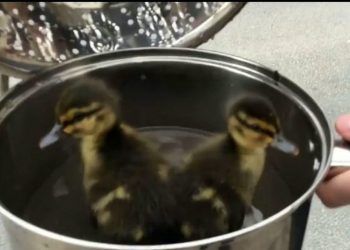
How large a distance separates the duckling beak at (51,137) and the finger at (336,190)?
0.28 metres

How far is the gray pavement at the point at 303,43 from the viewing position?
1263 mm

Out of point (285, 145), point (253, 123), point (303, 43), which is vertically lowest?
point (303, 43)

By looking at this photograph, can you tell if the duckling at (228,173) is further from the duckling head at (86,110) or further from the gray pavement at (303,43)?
the gray pavement at (303,43)

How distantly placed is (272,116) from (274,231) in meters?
0.12

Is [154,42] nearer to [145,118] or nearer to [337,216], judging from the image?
[145,118]

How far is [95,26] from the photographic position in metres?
0.93

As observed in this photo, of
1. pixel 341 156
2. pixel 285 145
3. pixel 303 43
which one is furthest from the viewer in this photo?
pixel 303 43

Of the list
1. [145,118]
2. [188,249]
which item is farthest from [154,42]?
[188,249]

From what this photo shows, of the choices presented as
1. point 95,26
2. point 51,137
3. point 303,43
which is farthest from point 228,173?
point 303,43

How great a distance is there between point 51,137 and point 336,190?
31cm

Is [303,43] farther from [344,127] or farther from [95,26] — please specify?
[344,127]

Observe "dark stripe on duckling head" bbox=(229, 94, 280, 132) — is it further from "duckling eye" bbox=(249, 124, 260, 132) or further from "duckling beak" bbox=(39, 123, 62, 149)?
"duckling beak" bbox=(39, 123, 62, 149)

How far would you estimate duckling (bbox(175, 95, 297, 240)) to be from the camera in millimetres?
646

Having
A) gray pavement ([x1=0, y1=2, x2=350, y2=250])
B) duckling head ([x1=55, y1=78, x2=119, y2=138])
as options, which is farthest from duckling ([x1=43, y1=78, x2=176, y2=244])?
gray pavement ([x1=0, y1=2, x2=350, y2=250])
